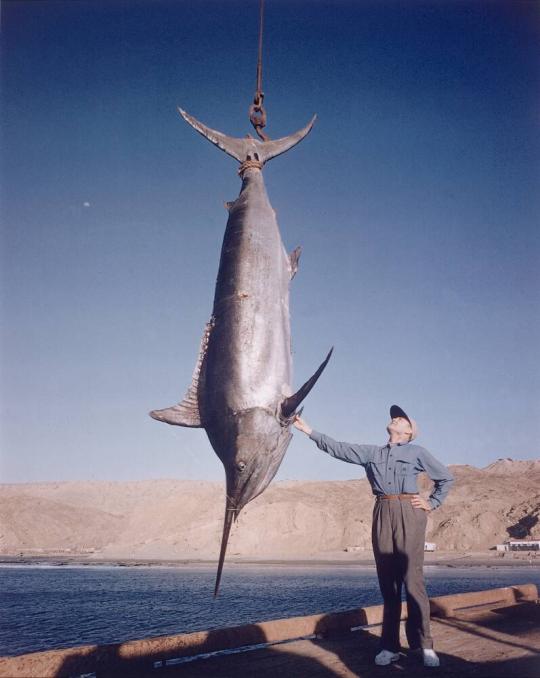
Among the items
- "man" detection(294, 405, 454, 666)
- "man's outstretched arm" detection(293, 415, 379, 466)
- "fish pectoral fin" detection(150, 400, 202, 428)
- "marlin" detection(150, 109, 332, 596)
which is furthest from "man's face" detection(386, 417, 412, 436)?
"fish pectoral fin" detection(150, 400, 202, 428)

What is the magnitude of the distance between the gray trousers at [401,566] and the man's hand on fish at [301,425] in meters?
0.66

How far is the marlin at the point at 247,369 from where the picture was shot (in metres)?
3.46

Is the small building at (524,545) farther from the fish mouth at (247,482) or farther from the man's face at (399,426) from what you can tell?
the fish mouth at (247,482)

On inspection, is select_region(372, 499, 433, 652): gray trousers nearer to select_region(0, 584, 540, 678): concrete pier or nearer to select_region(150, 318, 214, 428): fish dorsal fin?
select_region(0, 584, 540, 678): concrete pier

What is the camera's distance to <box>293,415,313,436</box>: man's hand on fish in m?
3.53

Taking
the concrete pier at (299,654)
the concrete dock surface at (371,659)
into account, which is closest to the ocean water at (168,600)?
the concrete pier at (299,654)

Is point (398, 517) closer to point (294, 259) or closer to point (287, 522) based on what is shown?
point (294, 259)

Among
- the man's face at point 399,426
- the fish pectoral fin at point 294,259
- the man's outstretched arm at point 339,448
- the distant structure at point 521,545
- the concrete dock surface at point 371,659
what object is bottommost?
the distant structure at point 521,545

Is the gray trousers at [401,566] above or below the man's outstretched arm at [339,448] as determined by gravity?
below

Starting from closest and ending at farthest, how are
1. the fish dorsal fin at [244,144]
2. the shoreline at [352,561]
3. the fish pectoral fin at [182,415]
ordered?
the fish pectoral fin at [182,415]
the fish dorsal fin at [244,144]
the shoreline at [352,561]

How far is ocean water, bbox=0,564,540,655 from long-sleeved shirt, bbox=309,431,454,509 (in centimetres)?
1028

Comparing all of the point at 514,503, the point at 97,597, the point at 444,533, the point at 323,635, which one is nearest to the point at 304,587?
the point at 97,597

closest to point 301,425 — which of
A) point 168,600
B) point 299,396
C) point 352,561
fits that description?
point 299,396

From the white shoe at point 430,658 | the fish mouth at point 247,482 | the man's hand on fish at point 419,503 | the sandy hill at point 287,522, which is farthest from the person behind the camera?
the sandy hill at point 287,522
